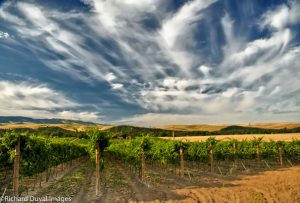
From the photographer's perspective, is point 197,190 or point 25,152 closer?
point 25,152

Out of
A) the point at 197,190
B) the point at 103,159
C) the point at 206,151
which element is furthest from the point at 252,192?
the point at 206,151

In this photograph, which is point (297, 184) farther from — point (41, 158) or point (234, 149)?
point (41, 158)

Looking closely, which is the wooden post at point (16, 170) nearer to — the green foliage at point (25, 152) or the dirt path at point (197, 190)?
the green foliage at point (25, 152)

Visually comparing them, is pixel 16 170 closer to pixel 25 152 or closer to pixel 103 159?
pixel 25 152

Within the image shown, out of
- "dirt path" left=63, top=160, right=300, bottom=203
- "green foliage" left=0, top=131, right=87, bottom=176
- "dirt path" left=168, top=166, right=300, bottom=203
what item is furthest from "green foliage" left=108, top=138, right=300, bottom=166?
"green foliage" left=0, top=131, right=87, bottom=176

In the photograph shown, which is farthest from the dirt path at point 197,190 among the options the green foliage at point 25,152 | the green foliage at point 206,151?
the green foliage at point 206,151

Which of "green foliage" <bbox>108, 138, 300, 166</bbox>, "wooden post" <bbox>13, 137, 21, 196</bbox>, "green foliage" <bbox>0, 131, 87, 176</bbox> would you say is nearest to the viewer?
"wooden post" <bbox>13, 137, 21, 196</bbox>

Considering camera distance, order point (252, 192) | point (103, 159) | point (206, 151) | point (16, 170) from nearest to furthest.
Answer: point (16, 170)
point (252, 192)
point (103, 159)
point (206, 151)

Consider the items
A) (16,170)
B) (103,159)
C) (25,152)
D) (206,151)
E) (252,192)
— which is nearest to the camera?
(16,170)

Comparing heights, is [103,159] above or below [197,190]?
above

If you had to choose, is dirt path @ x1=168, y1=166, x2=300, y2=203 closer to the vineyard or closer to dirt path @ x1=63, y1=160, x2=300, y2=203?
dirt path @ x1=63, y1=160, x2=300, y2=203

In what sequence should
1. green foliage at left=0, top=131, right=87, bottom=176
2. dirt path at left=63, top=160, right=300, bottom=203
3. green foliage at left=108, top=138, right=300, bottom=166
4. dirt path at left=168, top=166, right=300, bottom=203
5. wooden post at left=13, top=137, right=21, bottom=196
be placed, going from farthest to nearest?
green foliage at left=108, top=138, right=300, bottom=166, dirt path at left=168, top=166, right=300, bottom=203, dirt path at left=63, top=160, right=300, bottom=203, green foliage at left=0, top=131, right=87, bottom=176, wooden post at left=13, top=137, right=21, bottom=196

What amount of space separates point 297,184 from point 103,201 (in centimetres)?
1374

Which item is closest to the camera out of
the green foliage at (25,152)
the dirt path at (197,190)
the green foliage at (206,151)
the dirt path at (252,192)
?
the green foliage at (25,152)
